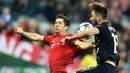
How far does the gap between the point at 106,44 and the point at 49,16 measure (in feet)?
27.5

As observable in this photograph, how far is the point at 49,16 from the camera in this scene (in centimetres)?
1922

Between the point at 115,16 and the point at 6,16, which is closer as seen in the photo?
the point at 6,16

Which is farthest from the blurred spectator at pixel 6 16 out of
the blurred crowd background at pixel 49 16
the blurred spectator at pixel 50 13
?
the blurred spectator at pixel 50 13

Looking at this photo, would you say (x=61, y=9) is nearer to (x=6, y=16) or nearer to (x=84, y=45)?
(x=6, y=16)

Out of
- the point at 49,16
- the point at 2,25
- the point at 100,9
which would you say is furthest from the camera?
the point at 49,16

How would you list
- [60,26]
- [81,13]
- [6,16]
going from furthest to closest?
[81,13], [6,16], [60,26]

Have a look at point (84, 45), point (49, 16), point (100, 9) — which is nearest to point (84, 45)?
point (84, 45)

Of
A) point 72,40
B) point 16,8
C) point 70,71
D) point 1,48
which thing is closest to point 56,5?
point 16,8

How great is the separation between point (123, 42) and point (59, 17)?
8166 mm

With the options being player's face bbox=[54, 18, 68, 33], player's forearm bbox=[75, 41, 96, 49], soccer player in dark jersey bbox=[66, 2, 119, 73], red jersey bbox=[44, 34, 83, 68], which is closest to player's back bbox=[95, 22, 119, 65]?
soccer player in dark jersey bbox=[66, 2, 119, 73]

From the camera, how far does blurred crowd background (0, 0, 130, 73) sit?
17125 mm

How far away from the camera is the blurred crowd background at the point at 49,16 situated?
17125 mm

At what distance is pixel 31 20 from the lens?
18.3 m

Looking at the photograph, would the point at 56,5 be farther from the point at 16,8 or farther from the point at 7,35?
the point at 7,35
